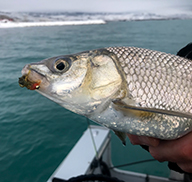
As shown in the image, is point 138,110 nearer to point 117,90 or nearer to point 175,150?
point 117,90

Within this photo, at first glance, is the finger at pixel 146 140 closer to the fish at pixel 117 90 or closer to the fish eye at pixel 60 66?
the fish at pixel 117 90

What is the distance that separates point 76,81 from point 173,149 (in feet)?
3.73

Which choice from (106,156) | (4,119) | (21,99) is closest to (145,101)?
(106,156)

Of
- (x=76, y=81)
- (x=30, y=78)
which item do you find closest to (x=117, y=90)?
(x=76, y=81)

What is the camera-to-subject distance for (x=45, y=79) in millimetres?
1329

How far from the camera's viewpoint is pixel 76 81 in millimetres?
1358

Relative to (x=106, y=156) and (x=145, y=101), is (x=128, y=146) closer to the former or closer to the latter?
(x=106, y=156)

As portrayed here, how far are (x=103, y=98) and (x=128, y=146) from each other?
5.00m

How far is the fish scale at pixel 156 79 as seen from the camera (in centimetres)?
138

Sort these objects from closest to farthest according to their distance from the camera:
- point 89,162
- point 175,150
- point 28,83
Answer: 1. point 28,83
2. point 175,150
3. point 89,162

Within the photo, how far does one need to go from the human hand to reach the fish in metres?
0.19

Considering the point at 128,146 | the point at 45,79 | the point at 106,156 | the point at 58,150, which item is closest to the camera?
the point at 45,79

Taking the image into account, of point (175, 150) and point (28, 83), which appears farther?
point (175, 150)

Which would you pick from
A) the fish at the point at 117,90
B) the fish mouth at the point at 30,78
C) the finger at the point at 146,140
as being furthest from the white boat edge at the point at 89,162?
the fish mouth at the point at 30,78
